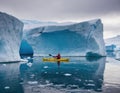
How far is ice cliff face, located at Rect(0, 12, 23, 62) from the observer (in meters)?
18.8

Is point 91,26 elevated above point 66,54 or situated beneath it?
elevated above

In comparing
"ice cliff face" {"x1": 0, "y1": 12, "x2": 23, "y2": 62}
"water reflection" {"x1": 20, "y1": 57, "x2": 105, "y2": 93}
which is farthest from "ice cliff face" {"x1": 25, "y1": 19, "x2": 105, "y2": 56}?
"water reflection" {"x1": 20, "y1": 57, "x2": 105, "y2": 93}

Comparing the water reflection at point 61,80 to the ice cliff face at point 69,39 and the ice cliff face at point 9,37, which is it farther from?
the ice cliff face at point 69,39

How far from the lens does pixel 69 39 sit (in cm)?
2991

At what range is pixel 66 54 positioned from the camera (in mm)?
30719

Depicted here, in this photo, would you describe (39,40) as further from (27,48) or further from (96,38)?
(96,38)

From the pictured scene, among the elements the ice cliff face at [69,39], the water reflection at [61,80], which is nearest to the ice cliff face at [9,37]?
the water reflection at [61,80]

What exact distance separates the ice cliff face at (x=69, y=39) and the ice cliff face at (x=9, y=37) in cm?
893

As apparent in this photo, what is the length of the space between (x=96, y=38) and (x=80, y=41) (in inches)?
85.3

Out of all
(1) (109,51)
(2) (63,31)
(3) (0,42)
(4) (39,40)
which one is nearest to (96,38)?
(2) (63,31)

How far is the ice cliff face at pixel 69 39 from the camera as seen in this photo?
28719mm

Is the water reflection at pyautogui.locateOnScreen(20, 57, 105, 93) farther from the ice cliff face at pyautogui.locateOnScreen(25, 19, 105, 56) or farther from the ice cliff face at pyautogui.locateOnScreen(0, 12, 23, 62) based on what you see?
the ice cliff face at pyautogui.locateOnScreen(25, 19, 105, 56)

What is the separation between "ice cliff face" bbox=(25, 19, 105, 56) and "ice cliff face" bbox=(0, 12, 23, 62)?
8.93 m

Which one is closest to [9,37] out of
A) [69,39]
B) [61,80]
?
[61,80]
